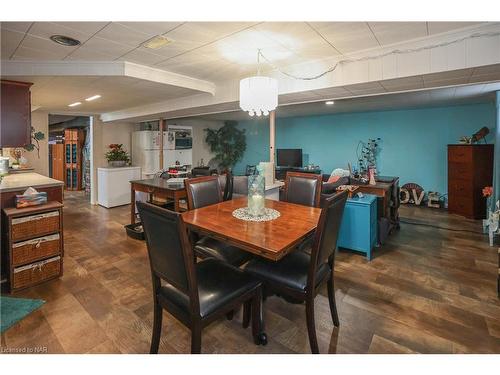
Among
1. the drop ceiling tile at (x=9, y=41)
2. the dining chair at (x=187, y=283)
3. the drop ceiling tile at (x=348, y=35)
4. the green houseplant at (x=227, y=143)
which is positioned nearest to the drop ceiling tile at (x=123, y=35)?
the drop ceiling tile at (x=9, y=41)

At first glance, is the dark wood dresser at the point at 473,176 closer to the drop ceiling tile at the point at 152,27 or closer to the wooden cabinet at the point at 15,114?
the drop ceiling tile at the point at 152,27

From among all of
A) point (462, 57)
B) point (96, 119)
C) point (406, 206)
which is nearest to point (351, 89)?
point (462, 57)

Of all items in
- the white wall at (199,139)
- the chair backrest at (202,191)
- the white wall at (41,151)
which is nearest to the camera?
the chair backrest at (202,191)

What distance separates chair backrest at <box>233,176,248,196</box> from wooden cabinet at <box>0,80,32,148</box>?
2511 mm

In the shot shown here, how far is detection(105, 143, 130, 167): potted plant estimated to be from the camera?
19.3 ft

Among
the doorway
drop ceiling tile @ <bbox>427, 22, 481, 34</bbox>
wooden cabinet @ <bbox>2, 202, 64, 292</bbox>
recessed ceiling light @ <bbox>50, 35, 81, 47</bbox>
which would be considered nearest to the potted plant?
the doorway

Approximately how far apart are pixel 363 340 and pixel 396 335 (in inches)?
9.4

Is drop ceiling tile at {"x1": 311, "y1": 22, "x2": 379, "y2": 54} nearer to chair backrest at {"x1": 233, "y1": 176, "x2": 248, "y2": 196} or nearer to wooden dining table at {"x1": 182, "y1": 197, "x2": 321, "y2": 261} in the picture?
wooden dining table at {"x1": 182, "y1": 197, "x2": 321, "y2": 261}

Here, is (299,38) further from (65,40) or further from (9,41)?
(9,41)

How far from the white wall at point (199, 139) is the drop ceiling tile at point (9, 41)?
502 cm

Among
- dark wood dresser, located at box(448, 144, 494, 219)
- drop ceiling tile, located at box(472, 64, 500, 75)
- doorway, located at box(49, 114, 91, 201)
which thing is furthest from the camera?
doorway, located at box(49, 114, 91, 201)

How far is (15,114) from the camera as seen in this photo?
10.2ft

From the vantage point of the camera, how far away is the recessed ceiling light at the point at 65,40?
2.20 m

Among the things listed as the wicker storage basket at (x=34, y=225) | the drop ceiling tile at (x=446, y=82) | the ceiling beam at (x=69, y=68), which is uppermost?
the ceiling beam at (x=69, y=68)
